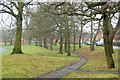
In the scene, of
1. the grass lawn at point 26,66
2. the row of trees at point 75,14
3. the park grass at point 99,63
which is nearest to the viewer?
the grass lawn at point 26,66

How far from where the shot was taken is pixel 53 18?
80.8ft

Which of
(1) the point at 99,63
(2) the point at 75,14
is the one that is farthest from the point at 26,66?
(1) the point at 99,63

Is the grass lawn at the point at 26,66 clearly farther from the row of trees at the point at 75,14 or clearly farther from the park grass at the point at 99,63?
the row of trees at the point at 75,14

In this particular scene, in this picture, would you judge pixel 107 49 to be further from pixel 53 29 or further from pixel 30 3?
pixel 53 29

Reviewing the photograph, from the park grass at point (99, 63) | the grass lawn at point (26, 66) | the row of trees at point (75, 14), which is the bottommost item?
the park grass at point (99, 63)

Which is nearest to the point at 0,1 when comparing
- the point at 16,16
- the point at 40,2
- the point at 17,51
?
the point at 16,16

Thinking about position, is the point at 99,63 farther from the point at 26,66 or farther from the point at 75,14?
the point at 26,66

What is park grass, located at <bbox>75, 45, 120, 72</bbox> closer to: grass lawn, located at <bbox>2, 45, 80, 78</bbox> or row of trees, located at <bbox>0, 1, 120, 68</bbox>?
row of trees, located at <bbox>0, 1, 120, 68</bbox>

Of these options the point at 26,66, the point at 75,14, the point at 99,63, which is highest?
the point at 75,14

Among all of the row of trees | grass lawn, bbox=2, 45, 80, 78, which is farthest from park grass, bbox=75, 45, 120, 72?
grass lawn, bbox=2, 45, 80, 78

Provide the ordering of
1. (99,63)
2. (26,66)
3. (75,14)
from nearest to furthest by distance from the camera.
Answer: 1. (75,14)
2. (26,66)
3. (99,63)

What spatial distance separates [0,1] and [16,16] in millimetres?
3138

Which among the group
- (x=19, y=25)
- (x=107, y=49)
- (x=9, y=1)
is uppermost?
(x=9, y=1)

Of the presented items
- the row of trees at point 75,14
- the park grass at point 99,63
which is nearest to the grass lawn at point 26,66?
the park grass at point 99,63
